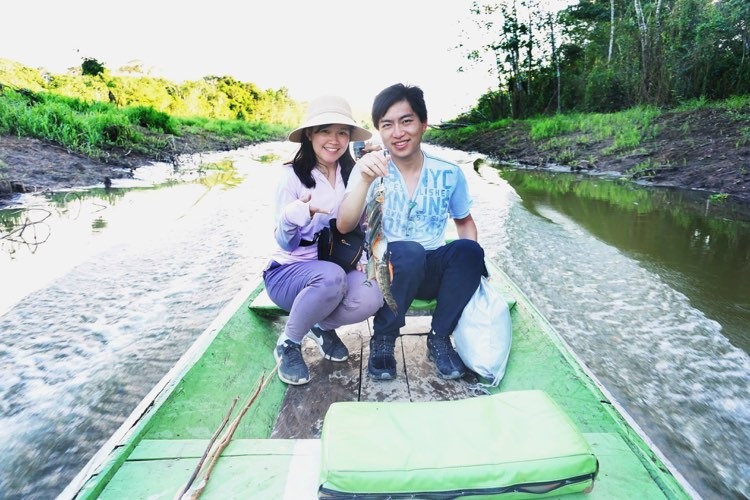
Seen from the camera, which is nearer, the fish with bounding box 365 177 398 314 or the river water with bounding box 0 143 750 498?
the fish with bounding box 365 177 398 314

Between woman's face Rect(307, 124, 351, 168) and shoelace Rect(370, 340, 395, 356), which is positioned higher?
woman's face Rect(307, 124, 351, 168)

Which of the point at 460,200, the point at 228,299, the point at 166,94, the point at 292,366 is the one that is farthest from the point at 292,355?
the point at 166,94

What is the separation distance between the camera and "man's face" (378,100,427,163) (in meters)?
2.16

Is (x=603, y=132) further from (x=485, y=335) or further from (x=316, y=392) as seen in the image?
(x=316, y=392)

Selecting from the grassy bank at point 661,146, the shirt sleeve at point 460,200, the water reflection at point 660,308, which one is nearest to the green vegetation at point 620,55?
the grassy bank at point 661,146

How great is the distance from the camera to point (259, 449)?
1.45m

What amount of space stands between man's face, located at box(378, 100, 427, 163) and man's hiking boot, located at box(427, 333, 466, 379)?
93cm

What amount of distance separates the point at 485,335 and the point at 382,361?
50 cm

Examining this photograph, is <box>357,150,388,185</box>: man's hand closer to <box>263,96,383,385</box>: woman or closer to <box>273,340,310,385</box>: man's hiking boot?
<box>263,96,383,385</box>: woman

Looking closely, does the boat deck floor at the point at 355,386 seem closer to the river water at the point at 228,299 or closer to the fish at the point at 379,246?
the fish at the point at 379,246

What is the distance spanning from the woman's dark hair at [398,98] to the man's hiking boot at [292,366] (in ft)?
3.79

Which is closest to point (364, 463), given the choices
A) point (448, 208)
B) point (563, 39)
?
point (448, 208)

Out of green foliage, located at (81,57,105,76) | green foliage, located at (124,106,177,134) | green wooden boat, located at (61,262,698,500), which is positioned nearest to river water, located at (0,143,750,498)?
green wooden boat, located at (61,262,698,500)

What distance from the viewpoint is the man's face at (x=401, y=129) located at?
2162 millimetres
